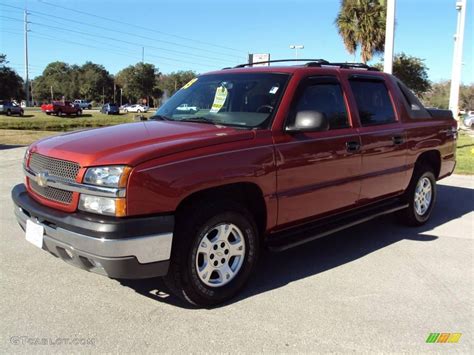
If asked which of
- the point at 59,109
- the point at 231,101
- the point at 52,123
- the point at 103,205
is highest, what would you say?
the point at 59,109

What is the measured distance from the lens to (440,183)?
375 inches

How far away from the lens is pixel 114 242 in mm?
3090

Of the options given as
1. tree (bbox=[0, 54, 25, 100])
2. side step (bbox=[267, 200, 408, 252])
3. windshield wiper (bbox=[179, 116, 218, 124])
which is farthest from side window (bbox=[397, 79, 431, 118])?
tree (bbox=[0, 54, 25, 100])

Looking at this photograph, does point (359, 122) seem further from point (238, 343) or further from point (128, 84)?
point (128, 84)

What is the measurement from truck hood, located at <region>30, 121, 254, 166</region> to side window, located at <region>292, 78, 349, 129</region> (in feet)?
2.68

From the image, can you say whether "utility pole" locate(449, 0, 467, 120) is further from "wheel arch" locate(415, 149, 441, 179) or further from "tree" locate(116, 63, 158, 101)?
"tree" locate(116, 63, 158, 101)

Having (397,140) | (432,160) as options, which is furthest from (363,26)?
(397,140)

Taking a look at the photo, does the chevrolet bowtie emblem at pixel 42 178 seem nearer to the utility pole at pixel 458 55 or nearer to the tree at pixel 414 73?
the utility pole at pixel 458 55

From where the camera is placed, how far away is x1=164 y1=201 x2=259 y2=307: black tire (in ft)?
11.2

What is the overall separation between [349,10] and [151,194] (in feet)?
87.0

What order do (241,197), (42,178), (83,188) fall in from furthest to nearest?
(241,197) < (42,178) < (83,188)

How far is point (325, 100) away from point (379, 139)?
878mm

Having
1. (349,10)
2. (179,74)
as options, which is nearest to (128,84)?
(179,74)

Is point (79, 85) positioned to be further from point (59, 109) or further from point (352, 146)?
point (352, 146)
